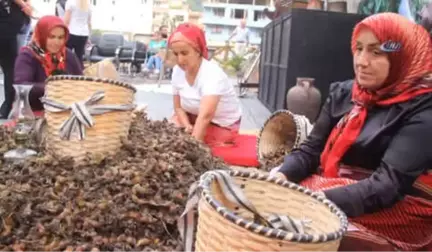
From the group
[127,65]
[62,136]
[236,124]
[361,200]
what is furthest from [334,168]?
[127,65]

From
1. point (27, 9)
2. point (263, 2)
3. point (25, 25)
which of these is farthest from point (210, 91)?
point (263, 2)

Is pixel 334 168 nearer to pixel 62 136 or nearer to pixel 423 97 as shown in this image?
pixel 423 97

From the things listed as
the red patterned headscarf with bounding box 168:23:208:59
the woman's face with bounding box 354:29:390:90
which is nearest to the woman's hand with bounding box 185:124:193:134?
the red patterned headscarf with bounding box 168:23:208:59

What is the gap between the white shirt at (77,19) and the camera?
4805mm

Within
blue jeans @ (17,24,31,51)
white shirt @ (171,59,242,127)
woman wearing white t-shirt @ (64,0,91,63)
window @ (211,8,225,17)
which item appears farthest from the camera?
window @ (211,8,225,17)

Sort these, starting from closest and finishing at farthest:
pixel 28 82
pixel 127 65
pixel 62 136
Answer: pixel 62 136 < pixel 28 82 < pixel 127 65

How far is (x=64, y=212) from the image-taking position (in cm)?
148

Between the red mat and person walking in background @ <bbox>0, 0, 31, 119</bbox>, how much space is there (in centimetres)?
199

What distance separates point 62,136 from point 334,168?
952 millimetres

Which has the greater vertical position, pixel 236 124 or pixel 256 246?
pixel 256 246

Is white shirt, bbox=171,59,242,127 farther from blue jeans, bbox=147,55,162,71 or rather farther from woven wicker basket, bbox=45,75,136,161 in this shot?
blue jeans, bbox=147,55,162,71

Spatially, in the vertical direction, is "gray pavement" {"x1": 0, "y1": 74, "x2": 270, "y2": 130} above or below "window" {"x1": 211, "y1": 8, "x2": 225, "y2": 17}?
below

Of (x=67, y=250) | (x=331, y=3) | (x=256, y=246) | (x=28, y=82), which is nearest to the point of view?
(x=256, y=246)

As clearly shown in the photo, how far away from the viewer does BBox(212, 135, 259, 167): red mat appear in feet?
10.3
